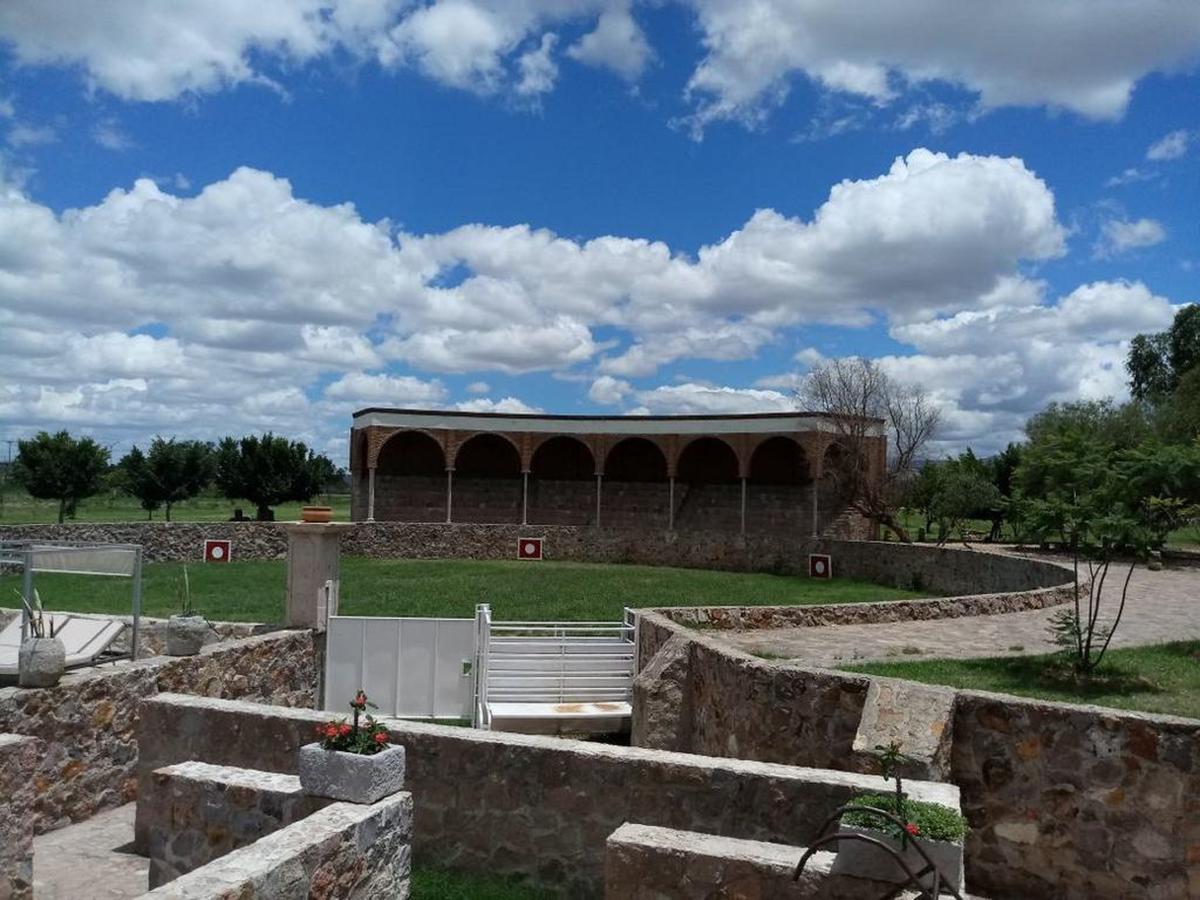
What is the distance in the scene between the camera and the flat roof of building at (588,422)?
35312 mm

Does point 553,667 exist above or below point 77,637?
below

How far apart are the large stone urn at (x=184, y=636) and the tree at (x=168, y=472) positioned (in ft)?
126

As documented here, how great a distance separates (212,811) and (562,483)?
34.3 m

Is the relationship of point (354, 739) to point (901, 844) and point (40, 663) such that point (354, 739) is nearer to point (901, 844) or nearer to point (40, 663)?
point (901, 844)

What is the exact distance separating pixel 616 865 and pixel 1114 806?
3.89 metres

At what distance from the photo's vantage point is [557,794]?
5766 millimetres

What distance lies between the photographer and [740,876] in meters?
4.24

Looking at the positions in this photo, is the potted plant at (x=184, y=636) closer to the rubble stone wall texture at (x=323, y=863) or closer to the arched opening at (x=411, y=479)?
the rubble stone wall texture at (x=323, y=863)

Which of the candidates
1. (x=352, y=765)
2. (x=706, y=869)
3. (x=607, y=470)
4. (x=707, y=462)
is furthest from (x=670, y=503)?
(x=706, y=869)

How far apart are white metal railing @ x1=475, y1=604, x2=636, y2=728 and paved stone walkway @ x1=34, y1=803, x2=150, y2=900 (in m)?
4.96

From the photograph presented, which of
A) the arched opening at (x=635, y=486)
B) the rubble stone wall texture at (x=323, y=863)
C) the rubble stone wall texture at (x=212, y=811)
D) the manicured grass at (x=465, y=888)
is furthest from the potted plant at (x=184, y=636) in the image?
the arched opening at (x=635, y=486)

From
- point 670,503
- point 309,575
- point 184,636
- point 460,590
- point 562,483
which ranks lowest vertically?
point 460,590

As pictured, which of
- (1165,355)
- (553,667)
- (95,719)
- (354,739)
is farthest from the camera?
(1165,355)

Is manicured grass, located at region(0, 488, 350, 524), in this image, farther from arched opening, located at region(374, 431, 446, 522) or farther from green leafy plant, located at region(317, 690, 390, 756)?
green leafy plant, located at region(317, 690, 390, 756)
